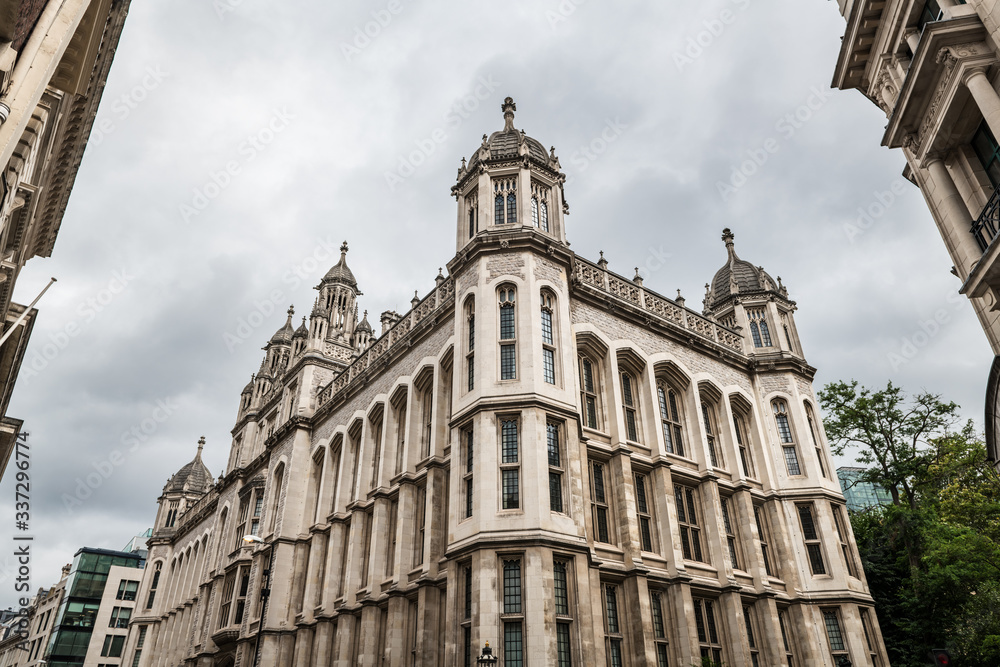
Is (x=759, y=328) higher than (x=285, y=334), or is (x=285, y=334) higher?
(x=285, y=334)

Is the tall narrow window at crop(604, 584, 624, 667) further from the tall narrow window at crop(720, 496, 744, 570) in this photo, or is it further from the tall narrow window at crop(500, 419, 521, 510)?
the tall narrow window at crop(720, 496, 744, 570)

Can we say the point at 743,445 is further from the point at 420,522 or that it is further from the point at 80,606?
the point at 80,606

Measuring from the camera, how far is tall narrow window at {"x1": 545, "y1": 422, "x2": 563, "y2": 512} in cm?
1756

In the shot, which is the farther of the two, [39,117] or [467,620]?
[467,620]

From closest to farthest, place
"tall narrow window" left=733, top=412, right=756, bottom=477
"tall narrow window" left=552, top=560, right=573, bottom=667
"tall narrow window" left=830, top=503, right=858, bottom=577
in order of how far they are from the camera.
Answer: "tall narrow window" left=552, top=560, right=573, bottom=667, "tall narrow window" left=830, top=503, right=858, bottom=577, "tall narrow window" left=733, top=412, right=756, bottom=477

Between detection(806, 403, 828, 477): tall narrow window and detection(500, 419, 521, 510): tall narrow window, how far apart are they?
45.5 ft

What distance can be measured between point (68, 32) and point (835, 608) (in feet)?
85.8

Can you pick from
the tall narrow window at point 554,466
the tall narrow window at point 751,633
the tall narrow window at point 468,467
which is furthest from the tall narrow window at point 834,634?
the tall narrow window at point 468,467

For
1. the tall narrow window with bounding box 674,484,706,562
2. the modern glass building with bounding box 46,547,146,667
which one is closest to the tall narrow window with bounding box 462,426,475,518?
the tall narrow window with bounding box 674,484,706,562

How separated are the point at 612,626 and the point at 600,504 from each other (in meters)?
3.42

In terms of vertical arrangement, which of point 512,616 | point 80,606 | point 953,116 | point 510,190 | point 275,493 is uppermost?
point 510,190

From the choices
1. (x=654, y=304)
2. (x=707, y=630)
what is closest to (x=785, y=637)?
(x=707, y=630)

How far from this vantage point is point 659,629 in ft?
62.6

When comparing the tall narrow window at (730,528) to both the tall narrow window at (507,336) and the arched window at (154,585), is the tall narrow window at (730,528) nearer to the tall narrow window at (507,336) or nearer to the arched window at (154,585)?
the tall narrow window at (507,336)
